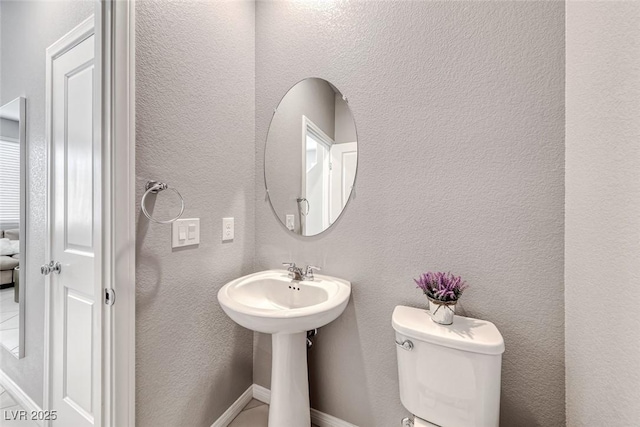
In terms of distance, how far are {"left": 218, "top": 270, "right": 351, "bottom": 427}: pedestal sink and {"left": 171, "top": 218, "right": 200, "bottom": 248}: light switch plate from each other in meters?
0.28

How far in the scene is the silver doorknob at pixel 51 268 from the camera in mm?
1393

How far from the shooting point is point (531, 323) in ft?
3.19

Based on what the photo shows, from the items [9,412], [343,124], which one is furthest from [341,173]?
[9,412]

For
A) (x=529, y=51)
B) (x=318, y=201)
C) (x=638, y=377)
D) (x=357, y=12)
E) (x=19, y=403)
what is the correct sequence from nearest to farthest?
(x=638, y=377) → (x=529, y=51) → (x=357, y=12) → (x=318, y=201) → (x=19, y=403)

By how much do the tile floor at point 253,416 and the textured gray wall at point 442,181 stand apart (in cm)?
31

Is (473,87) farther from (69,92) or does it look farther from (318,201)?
(69,92)

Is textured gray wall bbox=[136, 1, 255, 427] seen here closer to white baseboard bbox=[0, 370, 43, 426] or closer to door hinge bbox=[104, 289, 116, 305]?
door hinge bbox=[104, 289, 116, 305]

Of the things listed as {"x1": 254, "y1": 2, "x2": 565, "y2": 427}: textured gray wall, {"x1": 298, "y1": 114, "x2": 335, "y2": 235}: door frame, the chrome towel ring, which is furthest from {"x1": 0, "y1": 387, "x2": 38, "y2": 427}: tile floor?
{"x1": 298, "y1": 114, "x2": 335, "y2": 235}: door frame

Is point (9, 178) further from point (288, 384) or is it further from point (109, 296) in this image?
point (288, 384)

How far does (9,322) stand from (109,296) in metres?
2.60

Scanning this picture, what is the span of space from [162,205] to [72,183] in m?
0.71

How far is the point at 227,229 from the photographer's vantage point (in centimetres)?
139

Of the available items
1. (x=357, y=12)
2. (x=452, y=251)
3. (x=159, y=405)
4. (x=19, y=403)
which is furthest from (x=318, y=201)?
(x=19, y=403)

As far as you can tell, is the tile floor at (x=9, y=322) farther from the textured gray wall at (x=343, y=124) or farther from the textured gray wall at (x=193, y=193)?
the textured gray wall at (x=343, y=124)
